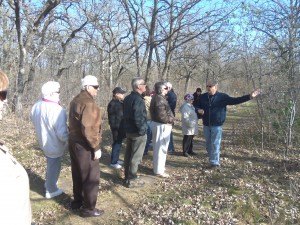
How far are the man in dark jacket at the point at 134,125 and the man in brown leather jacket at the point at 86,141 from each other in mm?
1249

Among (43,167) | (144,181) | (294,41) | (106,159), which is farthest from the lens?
(294,41)

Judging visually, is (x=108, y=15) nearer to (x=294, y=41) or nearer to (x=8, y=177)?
(x=294, y=41)

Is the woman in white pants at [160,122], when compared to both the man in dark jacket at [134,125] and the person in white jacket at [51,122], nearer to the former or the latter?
the man in dark jacket at [134,125]

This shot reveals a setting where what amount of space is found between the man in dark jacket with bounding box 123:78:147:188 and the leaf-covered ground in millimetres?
353

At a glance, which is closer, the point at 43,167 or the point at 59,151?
the point at 59,151

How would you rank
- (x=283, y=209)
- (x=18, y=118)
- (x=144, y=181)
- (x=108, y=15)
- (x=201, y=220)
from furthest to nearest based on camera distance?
(x=108, y=15) → (x=18, y=118) → (x=144, y=181) → (x=283, y=209) → (x=201, y=220)

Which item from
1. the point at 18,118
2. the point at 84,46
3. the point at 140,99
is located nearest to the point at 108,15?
the point at 84,46

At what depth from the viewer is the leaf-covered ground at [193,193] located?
18.1 ft

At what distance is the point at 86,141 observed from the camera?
523 centimetres

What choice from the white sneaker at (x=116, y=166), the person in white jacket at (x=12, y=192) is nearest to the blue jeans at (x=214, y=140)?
the white sneaker at (x=116, y=166)

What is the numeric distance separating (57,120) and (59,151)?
0.57 meters

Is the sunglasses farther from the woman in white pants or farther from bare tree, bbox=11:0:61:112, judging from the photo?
bare tree, bbox=11:0:61:112

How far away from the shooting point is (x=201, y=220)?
537 centimetres

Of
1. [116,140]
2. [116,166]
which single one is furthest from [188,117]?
[116,166]
